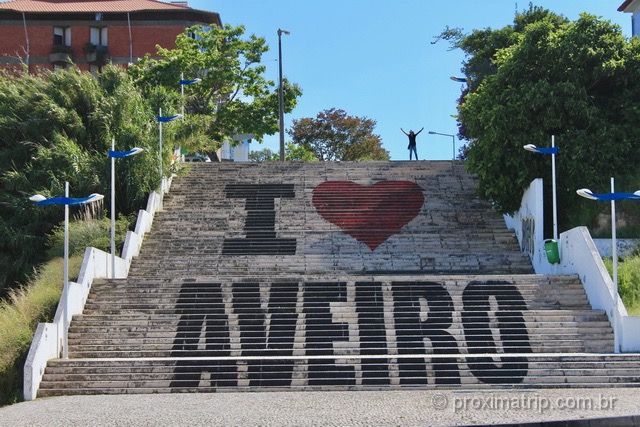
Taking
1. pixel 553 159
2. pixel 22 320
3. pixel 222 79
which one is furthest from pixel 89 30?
A: pixel 22 320

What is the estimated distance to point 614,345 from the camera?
1958 cm

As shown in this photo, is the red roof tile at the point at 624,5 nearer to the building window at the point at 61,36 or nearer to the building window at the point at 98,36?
the building window at the point at 98,36

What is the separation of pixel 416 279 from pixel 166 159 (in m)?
12.2

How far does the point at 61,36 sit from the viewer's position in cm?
5438

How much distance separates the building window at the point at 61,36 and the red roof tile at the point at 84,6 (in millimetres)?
1214

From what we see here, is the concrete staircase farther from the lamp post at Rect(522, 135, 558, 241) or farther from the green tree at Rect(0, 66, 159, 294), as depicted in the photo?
the green tree at Rect(0, 66, 159, 294)

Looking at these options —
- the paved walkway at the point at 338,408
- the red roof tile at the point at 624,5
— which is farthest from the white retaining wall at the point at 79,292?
the red roof tile at the point at 624,5

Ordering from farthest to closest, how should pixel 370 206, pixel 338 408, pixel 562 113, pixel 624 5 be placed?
pixel 624 5, pixel 370 206, pixel 562 113, pixel 338 408

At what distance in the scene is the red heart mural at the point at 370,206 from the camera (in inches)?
1148

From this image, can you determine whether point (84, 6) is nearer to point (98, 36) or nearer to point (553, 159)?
point (98, 36)

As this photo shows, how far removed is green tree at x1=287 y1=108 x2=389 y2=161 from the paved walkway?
45.9 m

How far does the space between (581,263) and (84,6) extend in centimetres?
4060

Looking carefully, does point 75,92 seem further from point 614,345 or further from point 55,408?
point 614,345

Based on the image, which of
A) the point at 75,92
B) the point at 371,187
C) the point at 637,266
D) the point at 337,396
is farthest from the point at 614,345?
the point at 75,92
